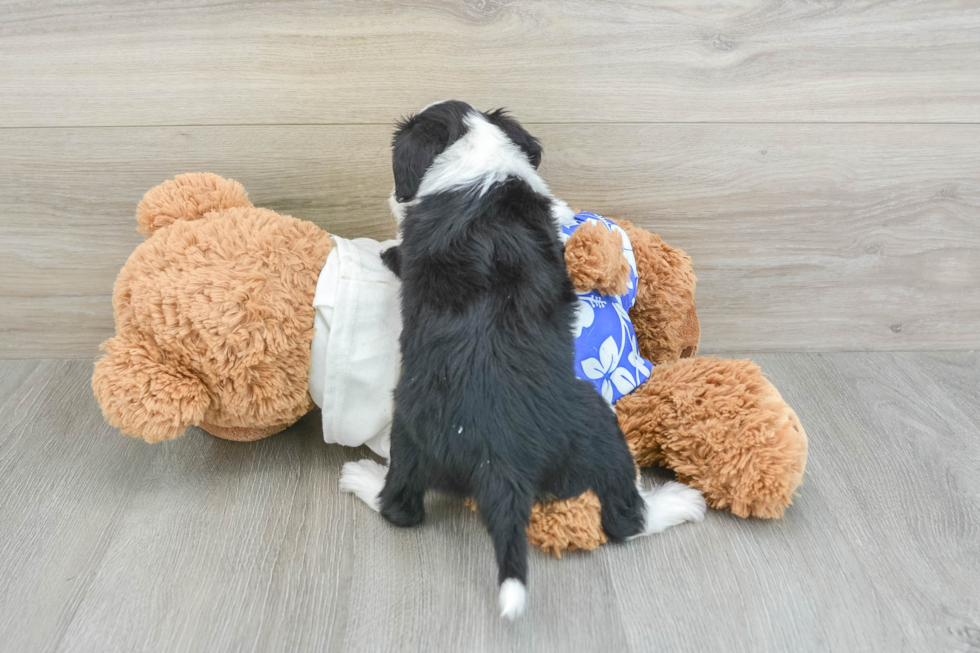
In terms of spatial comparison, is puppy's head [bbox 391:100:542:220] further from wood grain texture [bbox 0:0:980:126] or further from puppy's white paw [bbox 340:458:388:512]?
puppy's white paw [bbox 340:458:388:512]

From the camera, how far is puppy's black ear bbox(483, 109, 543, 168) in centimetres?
101

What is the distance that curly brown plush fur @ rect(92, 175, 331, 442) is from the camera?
97 cm

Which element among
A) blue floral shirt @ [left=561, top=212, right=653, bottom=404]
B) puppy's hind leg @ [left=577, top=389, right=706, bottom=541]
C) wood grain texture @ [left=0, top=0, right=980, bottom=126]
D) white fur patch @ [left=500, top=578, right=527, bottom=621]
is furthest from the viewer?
wood grain texture @ [left=0, top=0, right=980, bottom=126]

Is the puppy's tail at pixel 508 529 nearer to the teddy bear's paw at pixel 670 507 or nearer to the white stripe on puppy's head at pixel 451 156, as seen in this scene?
the teddy bear's paw at pixel 670 507

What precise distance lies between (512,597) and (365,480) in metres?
0.38

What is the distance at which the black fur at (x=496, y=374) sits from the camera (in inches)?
34.0

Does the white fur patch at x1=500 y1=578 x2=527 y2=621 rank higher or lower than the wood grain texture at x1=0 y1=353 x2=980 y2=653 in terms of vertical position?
higher

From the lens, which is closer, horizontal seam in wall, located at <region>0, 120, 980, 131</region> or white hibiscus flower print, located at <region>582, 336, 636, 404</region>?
white hibiscus flower print, located at <region>582, 336, 636, 404</region>

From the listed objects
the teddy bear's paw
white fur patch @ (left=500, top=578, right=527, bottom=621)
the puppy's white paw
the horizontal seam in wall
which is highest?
the horizontal seam in wall

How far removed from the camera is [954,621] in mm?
867

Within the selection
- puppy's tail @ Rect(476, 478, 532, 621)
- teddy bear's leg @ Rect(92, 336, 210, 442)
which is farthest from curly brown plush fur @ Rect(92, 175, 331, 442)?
puppy's tail @ Rect(476, 478, 532, 621)

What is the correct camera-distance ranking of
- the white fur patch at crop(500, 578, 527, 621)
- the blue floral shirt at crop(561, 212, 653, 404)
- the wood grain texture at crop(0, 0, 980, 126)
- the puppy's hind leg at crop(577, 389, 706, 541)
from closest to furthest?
the white fur patch at crop(500, 578, 527, 621)
the puppy's hind leg at crop(577, 389, 706, 541)
the blue floral shirt at crop(561, 212, 653, 404)
the wood grain texture at crop(0, 0, 980, 126)

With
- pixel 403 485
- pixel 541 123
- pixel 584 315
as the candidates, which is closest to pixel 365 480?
pixel 403 485

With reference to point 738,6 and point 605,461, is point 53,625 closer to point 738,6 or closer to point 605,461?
point 605,461
